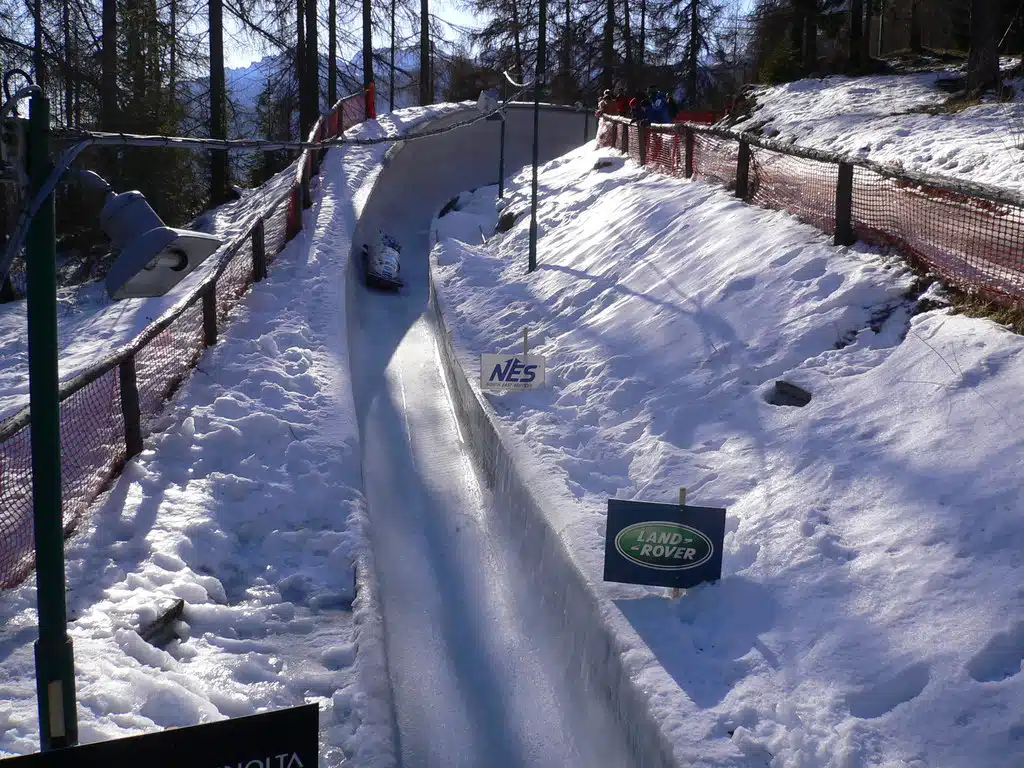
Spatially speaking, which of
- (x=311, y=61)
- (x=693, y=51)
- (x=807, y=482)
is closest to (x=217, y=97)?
(x=311, y=61)

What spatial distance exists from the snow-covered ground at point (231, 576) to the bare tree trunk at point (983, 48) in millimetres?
12055

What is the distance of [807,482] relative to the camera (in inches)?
238

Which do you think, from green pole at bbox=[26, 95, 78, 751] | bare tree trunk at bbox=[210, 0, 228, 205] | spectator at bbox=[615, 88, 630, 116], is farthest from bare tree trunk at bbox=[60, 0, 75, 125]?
green pole at bbox=[26, 95, 78, 751]

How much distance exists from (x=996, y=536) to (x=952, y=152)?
838 centimetres

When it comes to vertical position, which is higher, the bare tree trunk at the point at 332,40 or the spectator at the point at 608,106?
the bare tree trunk at the point at 332,40

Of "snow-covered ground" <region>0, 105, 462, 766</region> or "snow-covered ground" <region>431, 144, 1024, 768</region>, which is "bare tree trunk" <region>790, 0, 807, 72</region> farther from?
"snow-covered ground" <region>0, 105, 462, 766</region>

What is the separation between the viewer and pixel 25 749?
4020 mm

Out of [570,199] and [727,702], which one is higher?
[570,199]

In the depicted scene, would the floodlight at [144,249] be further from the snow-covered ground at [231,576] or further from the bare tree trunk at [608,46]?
the bare tree trunk at [608,46]

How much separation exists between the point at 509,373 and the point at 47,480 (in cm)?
623

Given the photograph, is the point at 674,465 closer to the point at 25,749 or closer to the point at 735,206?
the point at 25,749

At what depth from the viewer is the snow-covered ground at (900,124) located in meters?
11.3

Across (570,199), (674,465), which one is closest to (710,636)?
(674,465)

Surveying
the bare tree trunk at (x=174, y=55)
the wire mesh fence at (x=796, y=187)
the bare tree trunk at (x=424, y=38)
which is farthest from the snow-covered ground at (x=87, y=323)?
the bare tree trunk at (x=424, y=38)
